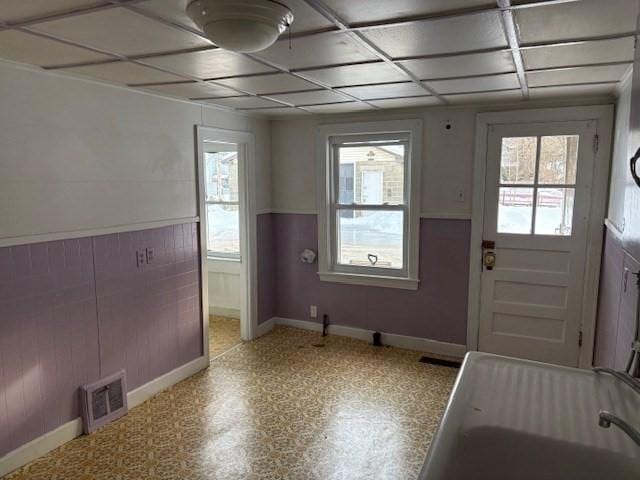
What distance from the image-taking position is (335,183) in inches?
171

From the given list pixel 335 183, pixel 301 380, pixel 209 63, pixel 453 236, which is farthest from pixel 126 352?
pixel 453 236

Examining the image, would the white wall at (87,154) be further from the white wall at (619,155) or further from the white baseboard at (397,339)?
the white wall at (619,155)

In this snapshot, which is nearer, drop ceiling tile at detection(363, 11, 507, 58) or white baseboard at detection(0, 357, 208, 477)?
drop ceiling tile at detection(363, 11, 507, 58)

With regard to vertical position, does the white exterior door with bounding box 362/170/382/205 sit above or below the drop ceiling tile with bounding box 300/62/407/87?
below

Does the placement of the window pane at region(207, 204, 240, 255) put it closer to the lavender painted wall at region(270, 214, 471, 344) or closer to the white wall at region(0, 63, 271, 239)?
the lavender painted wall at region(270, 214, 471, 344)

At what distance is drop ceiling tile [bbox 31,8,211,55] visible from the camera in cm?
163

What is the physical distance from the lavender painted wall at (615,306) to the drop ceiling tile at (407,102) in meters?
1.56

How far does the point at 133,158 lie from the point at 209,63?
1084 millimetres

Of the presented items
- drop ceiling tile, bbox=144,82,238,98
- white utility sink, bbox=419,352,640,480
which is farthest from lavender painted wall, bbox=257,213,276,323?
white utility sink, bbox=419,352,640,480

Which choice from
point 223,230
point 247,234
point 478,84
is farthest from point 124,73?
point 223,230

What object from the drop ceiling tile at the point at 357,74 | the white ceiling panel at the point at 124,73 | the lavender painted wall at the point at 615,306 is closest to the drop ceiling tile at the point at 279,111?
the drop ceiling tile at the point at 357,74

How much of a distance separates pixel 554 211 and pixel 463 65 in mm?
1742

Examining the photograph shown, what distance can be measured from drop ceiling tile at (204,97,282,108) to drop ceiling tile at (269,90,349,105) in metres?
0.16

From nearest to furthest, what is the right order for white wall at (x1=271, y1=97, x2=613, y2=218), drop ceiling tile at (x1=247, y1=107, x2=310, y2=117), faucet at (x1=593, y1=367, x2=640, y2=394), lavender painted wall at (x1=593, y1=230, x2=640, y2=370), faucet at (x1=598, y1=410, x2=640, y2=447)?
faucet at (x1=598, y1=410, x2=640, y2=447)
faucet at (x1=593, y1=367, x2=640, y2=394)
lavender painted wall at (x1=593, y1=230, x2=640, y2=370)
white wall at (x1=271, y1=97, x2=613, y2=218)
drop ceiling tile at (x1=247, y1=107, x2=310, y2=117)
